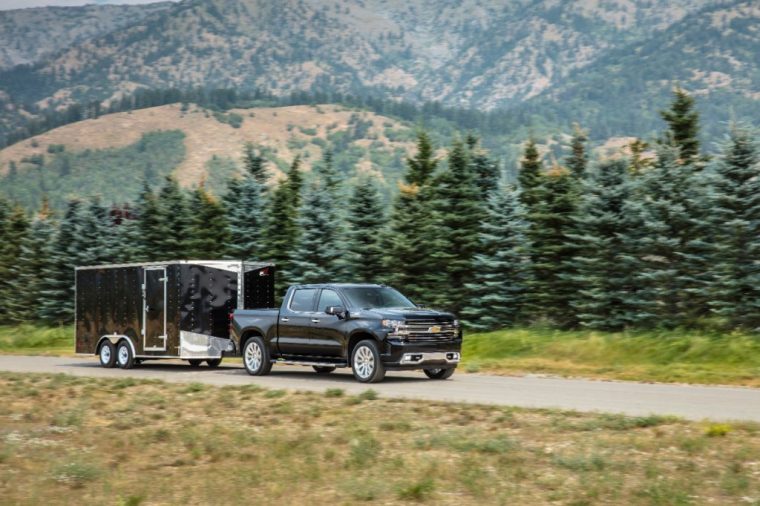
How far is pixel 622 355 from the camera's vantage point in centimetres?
2661

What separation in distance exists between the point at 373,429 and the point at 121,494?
4.66 metres

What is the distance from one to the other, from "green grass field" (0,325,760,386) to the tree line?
1.21 m

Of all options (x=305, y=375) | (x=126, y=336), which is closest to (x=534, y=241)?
(x=305, y=375)

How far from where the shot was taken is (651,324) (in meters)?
28.3

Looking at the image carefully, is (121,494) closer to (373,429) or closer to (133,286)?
(373,429)

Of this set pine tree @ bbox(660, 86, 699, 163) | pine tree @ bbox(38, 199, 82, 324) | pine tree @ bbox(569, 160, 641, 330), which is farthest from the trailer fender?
pine tree @ bbox(38, 199, 82, 324)

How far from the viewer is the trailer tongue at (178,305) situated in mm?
27188

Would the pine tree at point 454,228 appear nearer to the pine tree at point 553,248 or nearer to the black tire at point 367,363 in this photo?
the pine tree at point 553,248

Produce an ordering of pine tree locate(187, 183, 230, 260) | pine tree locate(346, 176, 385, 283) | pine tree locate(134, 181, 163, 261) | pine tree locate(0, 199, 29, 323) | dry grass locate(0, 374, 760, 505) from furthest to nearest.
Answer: pine tree locate(0, 199, 29, 323) < pine tree locate(134, 181, 163, 261) < pine tree locate(187, 183, 230, 260) < pine tree locate(346, 176, 385, 283) < dry grass locate(0, 374, 760, 505)

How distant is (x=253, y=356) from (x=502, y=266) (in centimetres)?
1058

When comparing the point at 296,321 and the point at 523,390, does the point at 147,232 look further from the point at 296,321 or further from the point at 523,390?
the point at 523,390

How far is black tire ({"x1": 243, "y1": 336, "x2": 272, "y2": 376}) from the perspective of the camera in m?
24.6

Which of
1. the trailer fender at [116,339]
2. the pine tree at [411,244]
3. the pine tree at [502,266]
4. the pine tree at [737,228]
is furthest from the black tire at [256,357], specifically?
the pine tree at [737,228]

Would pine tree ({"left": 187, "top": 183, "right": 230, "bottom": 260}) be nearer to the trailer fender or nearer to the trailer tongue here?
the trailer fender
